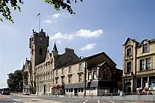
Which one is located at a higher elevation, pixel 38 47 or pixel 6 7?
pixel 38 47

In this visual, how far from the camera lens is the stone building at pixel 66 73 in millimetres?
58375

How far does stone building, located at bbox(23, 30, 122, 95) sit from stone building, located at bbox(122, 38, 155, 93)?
8.93 meters

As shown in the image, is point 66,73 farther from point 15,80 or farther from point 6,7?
point 15,80

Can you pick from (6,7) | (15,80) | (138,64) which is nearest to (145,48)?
(138,64)

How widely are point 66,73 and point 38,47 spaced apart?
98.5 feet

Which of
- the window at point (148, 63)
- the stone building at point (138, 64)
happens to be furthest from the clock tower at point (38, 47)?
the window at point (148, 63)

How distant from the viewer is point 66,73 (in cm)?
7225

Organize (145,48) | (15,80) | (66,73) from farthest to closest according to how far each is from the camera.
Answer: (15,80), (66,73), (145,48)

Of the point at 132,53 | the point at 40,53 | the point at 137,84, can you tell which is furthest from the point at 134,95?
A: the point at 40,53

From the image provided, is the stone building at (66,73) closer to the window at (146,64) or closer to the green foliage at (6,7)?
the window at (146,64)

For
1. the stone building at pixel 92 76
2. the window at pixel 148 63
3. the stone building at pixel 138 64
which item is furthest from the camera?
the stone building at pixel 92 76

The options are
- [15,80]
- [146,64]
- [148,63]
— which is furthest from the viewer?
[15,80]

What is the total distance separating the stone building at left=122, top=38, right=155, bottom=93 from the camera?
43906mm

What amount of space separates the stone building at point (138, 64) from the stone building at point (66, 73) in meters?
8.93
